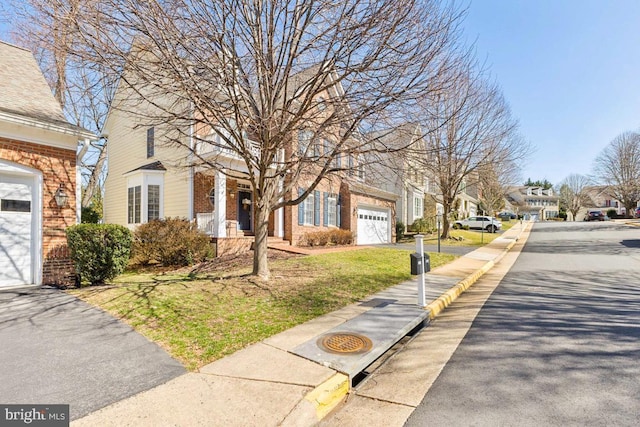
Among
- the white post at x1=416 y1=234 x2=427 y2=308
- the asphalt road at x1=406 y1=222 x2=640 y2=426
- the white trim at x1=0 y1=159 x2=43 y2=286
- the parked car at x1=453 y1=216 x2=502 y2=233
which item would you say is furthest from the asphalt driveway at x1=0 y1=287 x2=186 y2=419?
the parked car at x1=453 y1=216 x2=502 y2=233

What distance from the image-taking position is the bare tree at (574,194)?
69.7 meters

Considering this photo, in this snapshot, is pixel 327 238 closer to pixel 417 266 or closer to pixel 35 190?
pixel 417 266

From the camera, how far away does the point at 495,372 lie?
3809 mm

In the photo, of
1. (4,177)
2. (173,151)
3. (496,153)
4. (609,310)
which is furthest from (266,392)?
(496,153)

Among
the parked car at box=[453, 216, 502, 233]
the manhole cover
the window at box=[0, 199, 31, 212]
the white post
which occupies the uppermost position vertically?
the window at box=[0, 199, 31, 212]

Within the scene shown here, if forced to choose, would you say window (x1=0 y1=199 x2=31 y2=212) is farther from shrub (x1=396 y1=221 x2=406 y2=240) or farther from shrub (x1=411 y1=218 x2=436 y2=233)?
shrub (x1=411 y1=218 x2=436 y2=233)

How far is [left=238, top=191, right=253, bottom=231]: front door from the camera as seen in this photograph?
15.2 m

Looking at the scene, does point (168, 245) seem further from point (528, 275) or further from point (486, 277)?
point (528, 275)

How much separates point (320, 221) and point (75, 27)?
13.6 metres

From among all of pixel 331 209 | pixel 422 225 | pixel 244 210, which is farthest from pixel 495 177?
pixel 244 210

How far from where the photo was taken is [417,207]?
30.2m

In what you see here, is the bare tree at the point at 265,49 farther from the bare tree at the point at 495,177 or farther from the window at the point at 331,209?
the bare tree at the point at 495,177

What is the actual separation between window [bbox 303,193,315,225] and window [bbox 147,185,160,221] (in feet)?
23.4

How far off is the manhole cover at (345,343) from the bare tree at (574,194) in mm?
84969
